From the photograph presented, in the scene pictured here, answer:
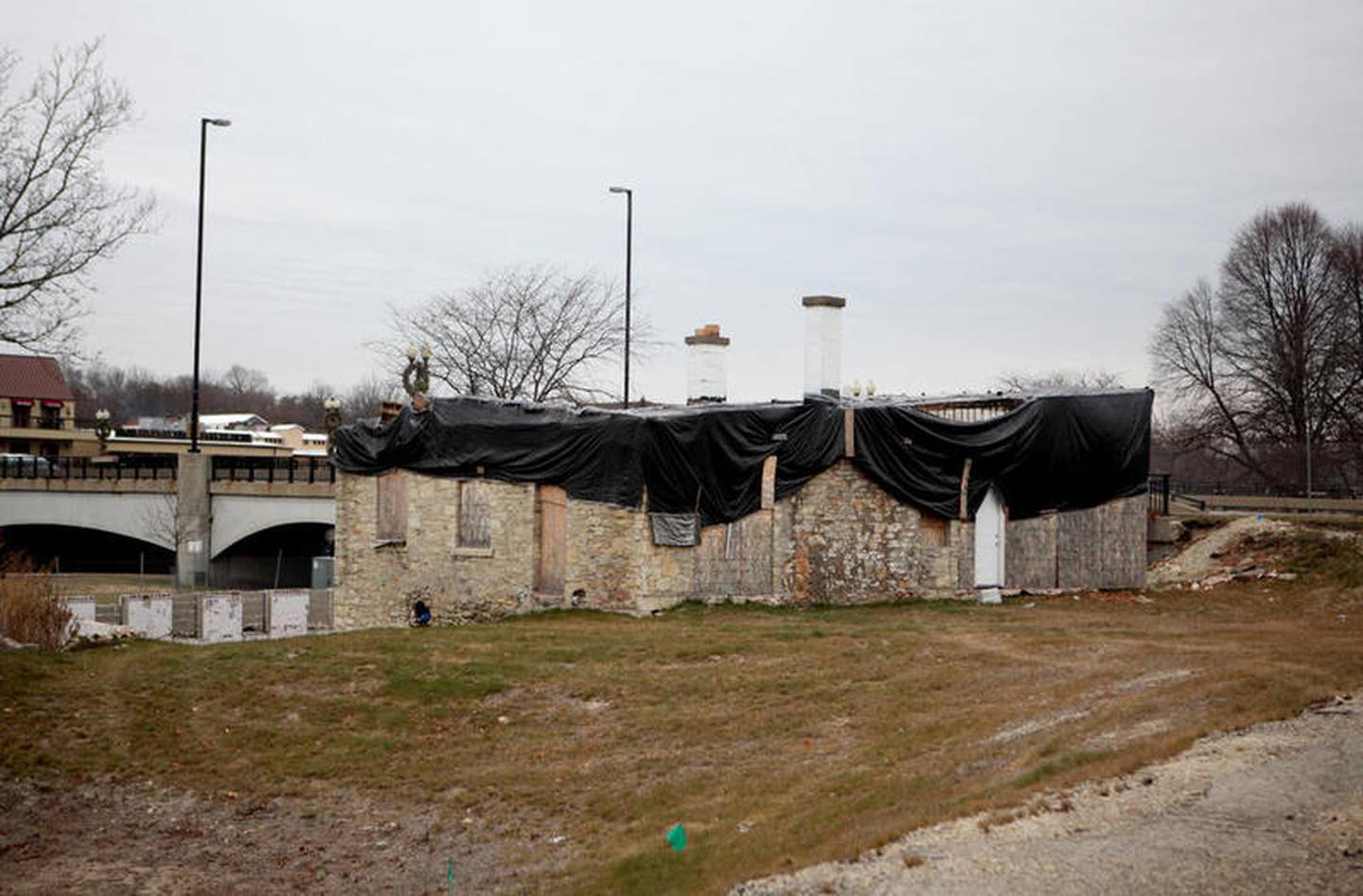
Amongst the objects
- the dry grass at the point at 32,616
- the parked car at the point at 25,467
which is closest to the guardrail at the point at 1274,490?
the dry grass at the point at 32,616

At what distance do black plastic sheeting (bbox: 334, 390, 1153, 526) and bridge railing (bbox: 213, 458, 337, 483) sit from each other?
18164 mm

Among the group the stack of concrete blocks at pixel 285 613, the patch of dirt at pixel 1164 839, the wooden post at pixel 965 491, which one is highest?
the wooden post at pixel 965 491

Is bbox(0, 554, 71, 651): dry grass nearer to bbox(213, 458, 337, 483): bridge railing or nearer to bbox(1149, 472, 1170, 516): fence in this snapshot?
bbox(1149, 472, 1170, 516): fence

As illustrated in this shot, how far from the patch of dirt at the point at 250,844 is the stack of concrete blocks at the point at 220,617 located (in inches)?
484

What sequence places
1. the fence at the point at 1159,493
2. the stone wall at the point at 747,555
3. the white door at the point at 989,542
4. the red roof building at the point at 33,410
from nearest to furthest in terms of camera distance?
the stone wall at the point at 747,555 → the white door at the point at 989,542 → the fence at the point at 1159,493 → the red roof building at the point at 33,410

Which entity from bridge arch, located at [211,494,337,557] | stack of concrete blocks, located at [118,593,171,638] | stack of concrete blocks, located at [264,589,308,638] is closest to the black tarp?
stack of concrete blocks, located at [264,589,308,638]

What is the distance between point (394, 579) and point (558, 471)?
465 centimetres

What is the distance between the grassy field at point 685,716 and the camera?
1036 centimetres

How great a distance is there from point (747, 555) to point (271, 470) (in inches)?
988

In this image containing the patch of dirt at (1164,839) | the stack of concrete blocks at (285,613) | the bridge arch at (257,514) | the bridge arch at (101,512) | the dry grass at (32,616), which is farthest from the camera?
the bridge arch at (101,512)

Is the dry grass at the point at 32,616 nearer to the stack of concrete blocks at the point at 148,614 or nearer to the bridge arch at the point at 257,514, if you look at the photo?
the stack of concrete blocks at the point at 148,614

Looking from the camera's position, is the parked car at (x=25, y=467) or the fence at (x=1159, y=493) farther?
the parked car at (x=25, y=467)

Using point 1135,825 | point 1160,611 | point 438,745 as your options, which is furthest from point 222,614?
point 1135,825

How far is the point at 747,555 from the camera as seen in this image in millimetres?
22328
